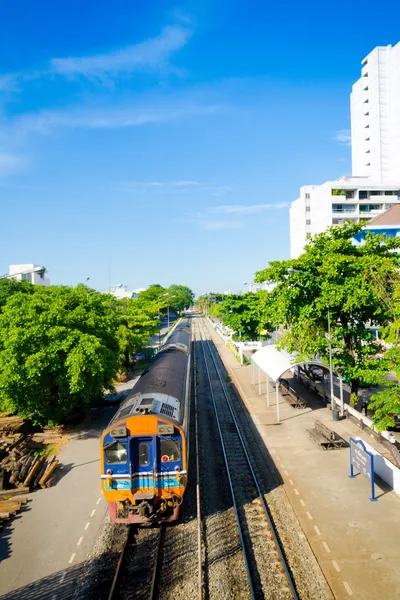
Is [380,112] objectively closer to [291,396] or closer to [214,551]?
[291,396]

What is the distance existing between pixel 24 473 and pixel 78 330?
7.67 m

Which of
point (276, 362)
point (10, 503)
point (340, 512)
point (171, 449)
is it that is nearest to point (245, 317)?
point (276, 362)

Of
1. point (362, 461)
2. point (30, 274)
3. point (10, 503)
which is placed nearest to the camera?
point (10, 503)

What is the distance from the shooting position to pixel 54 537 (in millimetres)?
12102

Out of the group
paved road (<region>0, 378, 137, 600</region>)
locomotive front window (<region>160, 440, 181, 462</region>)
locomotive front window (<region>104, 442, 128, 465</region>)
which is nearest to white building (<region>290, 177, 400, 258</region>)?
paved road (<region>0, 378, 137, 600</region>)

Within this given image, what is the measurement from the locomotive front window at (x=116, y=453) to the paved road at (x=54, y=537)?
103 inches

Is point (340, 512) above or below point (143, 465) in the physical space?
below

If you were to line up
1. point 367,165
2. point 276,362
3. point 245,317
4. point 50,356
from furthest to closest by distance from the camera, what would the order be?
point 367,165 → point 245,317 → point 276,362 → point 50,356

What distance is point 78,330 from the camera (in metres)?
21.3

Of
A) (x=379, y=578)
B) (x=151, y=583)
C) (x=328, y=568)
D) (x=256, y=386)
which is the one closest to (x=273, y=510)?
(x=328, y=568)

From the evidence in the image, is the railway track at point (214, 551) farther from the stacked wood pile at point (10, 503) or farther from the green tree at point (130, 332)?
the green tree at point (130, 332)

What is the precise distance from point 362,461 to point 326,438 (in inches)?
171

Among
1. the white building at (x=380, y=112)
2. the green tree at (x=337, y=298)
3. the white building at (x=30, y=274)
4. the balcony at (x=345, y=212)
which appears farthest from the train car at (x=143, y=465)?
the white building at (x=380, y=112)

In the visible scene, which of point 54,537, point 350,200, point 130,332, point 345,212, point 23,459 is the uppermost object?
point 350,200
